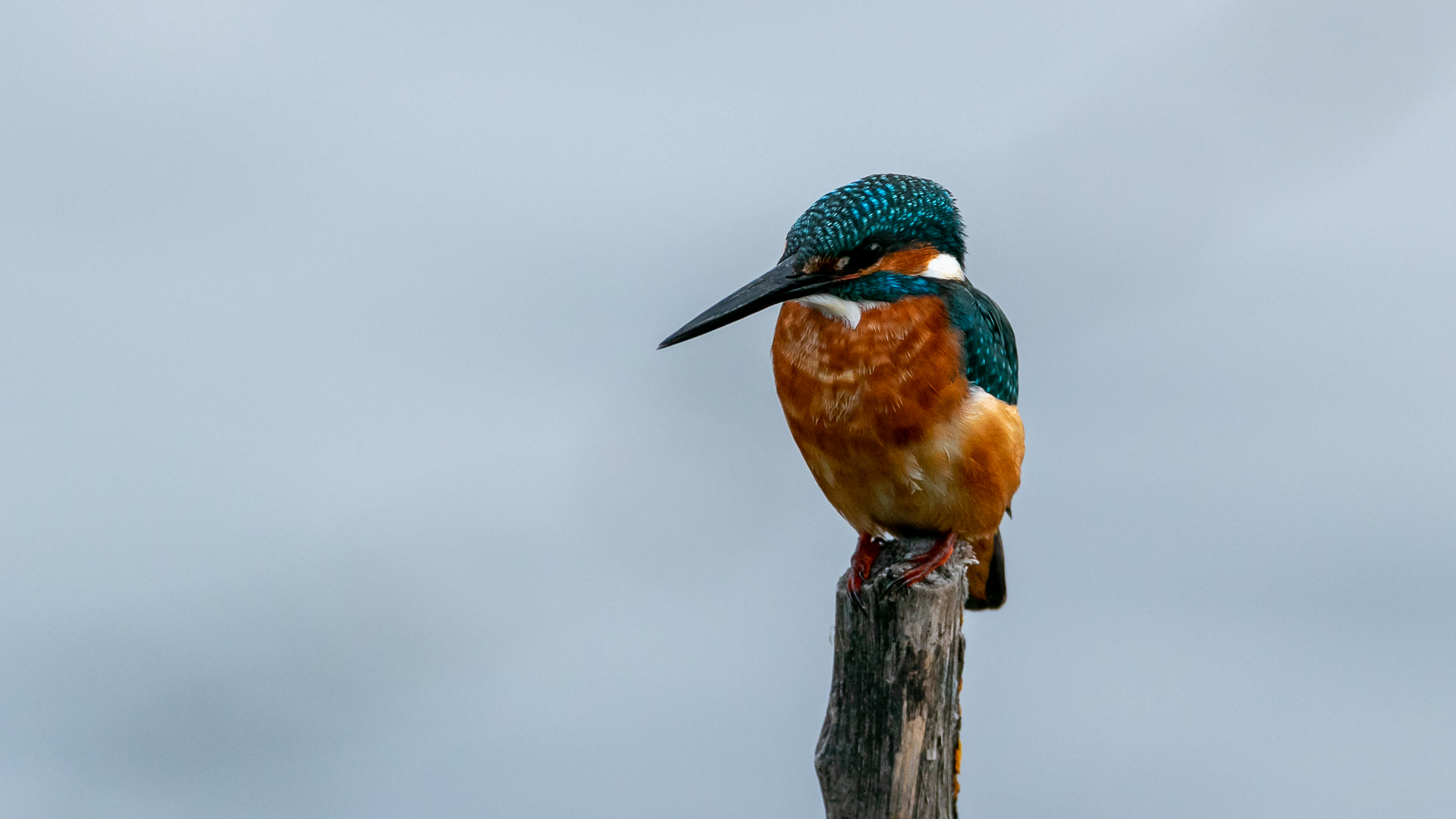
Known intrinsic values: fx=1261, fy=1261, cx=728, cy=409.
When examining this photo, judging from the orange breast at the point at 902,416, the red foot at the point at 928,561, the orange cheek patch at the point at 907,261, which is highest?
the orange cheek patch at the point at 907,261

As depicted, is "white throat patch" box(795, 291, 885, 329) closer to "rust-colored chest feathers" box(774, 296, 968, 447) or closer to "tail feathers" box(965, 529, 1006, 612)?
"rust-colored chest feathers" box(774, 296, 968, 447)

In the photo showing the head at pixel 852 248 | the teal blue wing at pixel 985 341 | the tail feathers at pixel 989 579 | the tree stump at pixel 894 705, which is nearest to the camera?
the tree stump at pixel 894 705

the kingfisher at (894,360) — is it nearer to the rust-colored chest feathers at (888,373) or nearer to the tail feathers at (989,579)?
the rust-colored chest feathers at (888,373)

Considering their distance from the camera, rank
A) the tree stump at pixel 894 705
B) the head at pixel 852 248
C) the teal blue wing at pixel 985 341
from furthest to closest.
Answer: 1. the teal blue wing at pixel 985 341
2. the head at pixel 852 248
3. the tree stump at pixel 894 705

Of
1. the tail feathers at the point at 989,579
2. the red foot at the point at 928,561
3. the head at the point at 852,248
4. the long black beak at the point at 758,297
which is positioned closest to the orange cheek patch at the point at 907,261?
the head at the point at 852,248

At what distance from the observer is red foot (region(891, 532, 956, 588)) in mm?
2906

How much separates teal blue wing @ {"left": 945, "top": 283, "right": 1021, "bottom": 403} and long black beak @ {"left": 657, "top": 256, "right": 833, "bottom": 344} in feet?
1.11

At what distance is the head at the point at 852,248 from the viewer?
9.45 ft

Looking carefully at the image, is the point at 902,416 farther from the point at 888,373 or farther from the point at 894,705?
the point at 894,705

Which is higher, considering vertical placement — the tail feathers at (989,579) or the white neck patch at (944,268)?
the white neck patch at (944,268)

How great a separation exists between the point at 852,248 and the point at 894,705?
1035 mm

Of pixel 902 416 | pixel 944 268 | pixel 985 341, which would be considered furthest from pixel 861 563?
pixel 944 268

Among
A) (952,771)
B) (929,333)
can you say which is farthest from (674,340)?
(952,771)

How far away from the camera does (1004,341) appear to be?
125 inches
